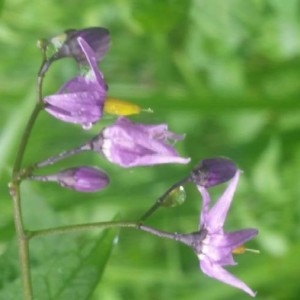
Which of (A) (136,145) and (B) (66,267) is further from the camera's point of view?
(B) (66,267)

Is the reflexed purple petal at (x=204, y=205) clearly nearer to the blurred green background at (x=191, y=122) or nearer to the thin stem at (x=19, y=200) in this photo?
the thin stem at (x=19, y=200)

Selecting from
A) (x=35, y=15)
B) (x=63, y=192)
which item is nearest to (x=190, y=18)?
(x=35, y=15)

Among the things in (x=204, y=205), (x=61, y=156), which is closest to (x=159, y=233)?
(x=204, y=205)

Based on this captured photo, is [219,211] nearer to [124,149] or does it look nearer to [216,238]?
[216,238]

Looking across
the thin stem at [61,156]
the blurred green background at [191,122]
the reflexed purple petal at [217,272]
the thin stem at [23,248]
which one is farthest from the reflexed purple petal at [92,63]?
the blurred green background at [191,122]

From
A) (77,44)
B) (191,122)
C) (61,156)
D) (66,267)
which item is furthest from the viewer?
(191,122)

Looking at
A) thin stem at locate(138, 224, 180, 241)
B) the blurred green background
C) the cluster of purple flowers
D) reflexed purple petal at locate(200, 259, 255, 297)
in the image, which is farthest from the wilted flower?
the blurred green background
